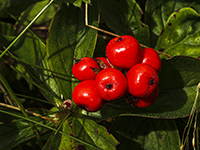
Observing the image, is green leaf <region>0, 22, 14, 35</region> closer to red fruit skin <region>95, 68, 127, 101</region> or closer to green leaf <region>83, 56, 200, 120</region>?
green leaf <region>83, 56, 200, 120</region>

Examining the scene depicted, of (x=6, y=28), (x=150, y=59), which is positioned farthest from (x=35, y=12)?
(x=150, y=59)

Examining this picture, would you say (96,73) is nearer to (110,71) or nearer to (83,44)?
(110,71)

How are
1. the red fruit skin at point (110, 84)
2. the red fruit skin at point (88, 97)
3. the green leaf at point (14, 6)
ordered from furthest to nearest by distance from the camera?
the green leaf at point (14, 6) → the red fruit skin at point (88, 97) → the red fruit skin at point (110, 84)

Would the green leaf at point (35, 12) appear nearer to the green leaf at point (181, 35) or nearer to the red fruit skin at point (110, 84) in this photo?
the green leaf at point (181, 35)

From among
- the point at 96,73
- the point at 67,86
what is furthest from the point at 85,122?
the point at 96,73

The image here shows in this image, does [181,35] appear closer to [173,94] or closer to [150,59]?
[173,94]

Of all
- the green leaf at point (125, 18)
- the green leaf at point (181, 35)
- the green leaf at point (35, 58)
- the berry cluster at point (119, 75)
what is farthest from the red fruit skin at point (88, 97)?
the green leaf at point (181, 35)
